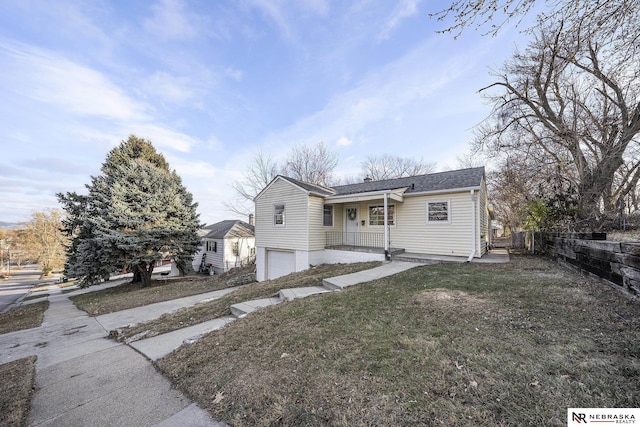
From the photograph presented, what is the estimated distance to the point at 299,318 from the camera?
434cm

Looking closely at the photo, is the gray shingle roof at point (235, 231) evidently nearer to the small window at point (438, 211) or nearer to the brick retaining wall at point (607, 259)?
the small window at point (438, 211)

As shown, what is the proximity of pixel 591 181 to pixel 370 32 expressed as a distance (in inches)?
445

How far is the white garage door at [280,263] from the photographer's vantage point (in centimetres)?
1298

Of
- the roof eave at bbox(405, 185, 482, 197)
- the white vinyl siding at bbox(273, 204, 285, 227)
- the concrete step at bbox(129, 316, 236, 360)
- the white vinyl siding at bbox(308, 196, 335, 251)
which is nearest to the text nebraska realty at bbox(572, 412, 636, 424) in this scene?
the concrete step at bbox(129, 316, 236, 360)

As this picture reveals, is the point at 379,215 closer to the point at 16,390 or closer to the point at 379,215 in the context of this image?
the point at 379,215

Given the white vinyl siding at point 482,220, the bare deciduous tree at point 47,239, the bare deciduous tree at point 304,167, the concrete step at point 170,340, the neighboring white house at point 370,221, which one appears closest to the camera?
the concrete step at point 170,340

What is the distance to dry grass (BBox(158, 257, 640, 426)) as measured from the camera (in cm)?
201

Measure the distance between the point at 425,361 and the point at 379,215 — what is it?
1007cm

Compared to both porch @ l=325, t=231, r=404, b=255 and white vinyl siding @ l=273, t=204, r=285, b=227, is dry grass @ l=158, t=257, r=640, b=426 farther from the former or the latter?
white vinyl siding @ l=273, t=204, r=285, b=227

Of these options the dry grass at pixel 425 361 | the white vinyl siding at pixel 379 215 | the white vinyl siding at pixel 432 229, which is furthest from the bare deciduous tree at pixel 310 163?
the dry grass at pixel 425 361

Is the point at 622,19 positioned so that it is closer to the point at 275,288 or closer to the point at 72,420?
the point at 72,420

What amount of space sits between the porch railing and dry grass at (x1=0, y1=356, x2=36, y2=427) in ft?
33.9

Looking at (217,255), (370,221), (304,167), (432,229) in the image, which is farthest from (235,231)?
(432,229)

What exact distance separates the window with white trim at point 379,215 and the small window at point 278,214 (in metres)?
4.62
